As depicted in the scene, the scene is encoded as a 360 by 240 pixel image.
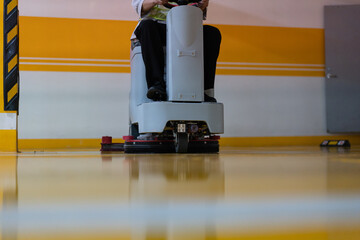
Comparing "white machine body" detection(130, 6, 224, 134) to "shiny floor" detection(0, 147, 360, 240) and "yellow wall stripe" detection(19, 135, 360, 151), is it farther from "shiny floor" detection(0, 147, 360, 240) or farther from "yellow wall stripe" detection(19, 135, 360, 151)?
"yellow wall stripe" detection(19, 135, 360, 151)

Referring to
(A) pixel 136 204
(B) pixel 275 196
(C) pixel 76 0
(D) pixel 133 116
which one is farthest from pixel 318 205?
(C) pixel 76 0

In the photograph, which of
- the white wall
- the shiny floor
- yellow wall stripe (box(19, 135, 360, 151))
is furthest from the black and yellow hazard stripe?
the shiny floor

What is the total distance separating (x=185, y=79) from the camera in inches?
77.4

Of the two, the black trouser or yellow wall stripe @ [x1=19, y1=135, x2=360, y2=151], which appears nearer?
the black trouser

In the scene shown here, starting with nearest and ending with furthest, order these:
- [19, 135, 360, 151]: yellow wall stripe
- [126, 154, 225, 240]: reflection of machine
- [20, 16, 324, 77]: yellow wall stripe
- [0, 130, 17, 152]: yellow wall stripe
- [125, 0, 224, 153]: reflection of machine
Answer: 1. [126, 154, 225, 240]: reflection of machine
2. [125, 0, 224, 153]: reflection of machine
3. [0, 130, 17, 152]: yellow wall stripe
4. [19, 135, 360, 151]: yellow wall stripe
5. [20, 16, 324, 77]: yellow wall stripe

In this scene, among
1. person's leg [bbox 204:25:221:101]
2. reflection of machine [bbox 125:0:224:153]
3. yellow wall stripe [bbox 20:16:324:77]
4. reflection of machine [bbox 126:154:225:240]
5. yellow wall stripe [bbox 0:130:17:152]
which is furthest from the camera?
yellow wall stripe [bbox 20:16:324:77]

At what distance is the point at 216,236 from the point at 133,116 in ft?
7.20

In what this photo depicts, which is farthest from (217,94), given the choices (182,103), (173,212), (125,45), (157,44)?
(173,212)

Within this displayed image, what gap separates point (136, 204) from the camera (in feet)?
1.16

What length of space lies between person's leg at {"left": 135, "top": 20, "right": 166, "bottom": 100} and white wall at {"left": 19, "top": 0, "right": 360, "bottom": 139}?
2.48 meters

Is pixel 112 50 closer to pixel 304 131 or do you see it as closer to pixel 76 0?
pixel 76 0

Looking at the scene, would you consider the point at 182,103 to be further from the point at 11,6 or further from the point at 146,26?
the point at 11,6

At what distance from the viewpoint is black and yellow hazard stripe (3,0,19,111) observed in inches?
97.3

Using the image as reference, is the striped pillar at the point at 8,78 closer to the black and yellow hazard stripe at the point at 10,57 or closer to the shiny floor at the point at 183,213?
the black and yellow hazard stripe at the point at 10,57
